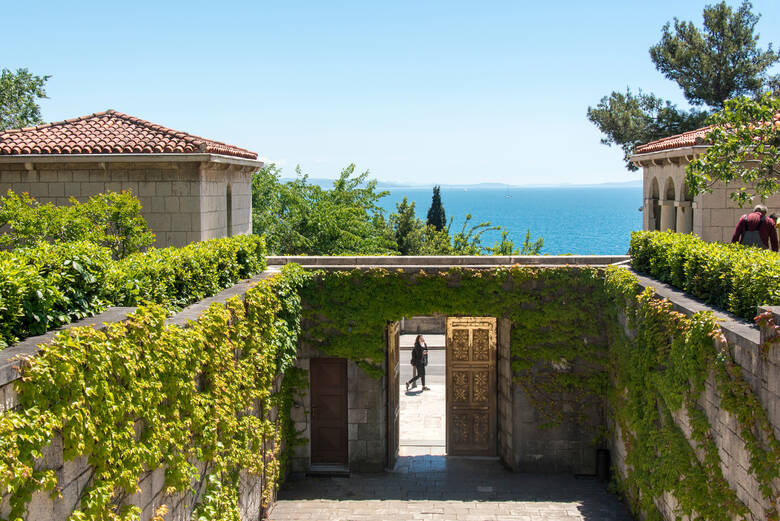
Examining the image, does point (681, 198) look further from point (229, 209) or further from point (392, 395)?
point (229, 209)

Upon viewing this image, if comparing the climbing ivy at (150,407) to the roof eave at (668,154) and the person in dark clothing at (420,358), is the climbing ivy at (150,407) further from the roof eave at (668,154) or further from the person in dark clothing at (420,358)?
the roof eave at (668,154)

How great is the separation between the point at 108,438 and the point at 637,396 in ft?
29.3

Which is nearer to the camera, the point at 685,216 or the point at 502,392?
the point at 502,392

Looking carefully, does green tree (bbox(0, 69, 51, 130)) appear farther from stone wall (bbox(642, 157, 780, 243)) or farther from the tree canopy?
stone wall (bbox(642, 157, 780, 243))

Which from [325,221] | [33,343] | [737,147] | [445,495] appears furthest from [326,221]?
[33,343]

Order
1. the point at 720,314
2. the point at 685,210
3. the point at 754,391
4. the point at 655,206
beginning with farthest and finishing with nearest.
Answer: the point at 655,206, the point at 685,210, the point at 720,314, the point at 754,391

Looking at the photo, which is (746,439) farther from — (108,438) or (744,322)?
(108,438)

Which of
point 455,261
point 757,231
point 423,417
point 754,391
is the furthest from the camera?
point 423,417

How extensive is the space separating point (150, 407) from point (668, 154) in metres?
15.3

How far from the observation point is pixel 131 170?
17.8 m

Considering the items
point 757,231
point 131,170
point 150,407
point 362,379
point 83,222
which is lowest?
point 362,379

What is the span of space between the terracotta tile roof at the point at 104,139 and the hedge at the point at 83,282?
6.40 metres

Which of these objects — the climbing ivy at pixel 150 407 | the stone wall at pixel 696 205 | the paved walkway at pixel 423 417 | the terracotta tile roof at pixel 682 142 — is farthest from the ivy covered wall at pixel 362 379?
the terracotta tile roof at pixel 682 142

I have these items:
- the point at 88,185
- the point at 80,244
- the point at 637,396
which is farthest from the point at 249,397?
the point at 88,185
